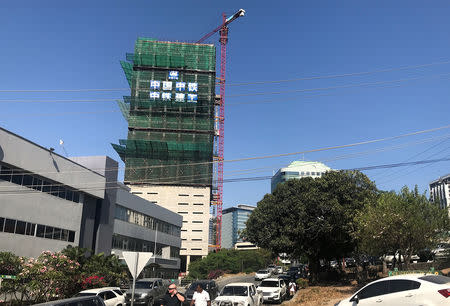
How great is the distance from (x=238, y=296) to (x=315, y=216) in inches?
833

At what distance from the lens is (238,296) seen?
1866cm

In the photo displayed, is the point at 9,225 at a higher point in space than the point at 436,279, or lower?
higher

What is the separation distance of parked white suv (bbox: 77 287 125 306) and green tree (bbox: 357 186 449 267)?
16.1 meters

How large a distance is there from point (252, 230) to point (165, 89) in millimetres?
77529

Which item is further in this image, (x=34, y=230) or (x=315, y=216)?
(x=315, y=216)

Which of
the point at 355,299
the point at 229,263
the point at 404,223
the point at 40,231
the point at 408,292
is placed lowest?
the point at 229,263

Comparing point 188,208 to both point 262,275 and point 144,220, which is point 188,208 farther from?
point 262,275

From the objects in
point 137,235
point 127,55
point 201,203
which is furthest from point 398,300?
point 127,55

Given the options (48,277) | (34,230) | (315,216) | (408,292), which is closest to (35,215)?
(34,230)

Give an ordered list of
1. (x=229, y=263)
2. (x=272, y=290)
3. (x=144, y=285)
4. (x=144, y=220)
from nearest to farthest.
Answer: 1. (x=144, y=285)
2. (x=272, y=290)
3. (x=144, y=220)
4. (x=229, y=263)

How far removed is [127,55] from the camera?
116 m

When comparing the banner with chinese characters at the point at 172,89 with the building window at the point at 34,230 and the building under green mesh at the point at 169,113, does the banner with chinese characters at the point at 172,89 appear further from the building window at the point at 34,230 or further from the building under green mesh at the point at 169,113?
the building window at the point at 34,230

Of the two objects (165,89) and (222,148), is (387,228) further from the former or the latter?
(222,148)

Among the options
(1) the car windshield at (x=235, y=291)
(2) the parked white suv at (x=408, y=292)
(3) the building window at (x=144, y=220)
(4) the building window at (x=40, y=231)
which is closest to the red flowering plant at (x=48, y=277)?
(4) the building window at (x=40, y=231)
